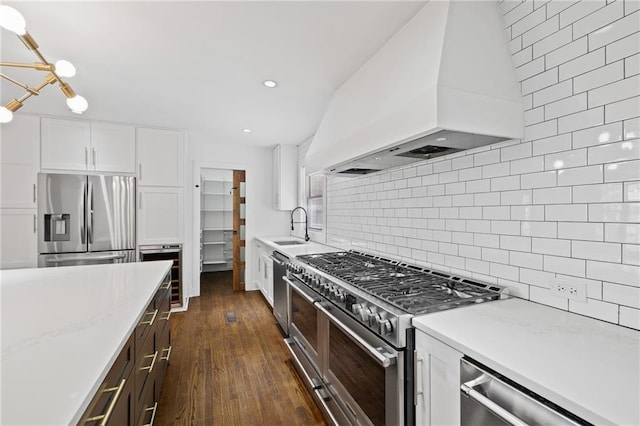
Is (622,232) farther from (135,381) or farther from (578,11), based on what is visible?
(135,381)

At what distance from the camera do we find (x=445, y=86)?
4.29 feet

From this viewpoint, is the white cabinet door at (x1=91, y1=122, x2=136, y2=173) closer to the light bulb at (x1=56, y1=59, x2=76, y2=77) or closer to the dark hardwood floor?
the dark hardwood floor

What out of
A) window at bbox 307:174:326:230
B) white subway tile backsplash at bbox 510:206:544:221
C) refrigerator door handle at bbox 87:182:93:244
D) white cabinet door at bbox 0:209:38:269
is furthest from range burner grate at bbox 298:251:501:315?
white cabinet door at bbox 0:209:38:269

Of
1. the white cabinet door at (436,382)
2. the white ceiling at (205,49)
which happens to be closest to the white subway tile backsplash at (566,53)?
the white ceiling at (205,49)

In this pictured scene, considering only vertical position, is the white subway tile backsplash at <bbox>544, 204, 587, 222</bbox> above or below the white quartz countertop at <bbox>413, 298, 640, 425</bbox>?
above

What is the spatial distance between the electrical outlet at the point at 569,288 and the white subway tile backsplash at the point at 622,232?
222 mm

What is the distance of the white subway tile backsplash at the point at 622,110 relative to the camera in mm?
1086

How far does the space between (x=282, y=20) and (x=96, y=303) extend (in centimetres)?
188

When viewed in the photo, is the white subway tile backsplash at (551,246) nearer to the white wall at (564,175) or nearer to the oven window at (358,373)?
the white wall at (564,175)

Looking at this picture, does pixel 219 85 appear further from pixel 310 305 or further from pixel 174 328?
pixel 174 328

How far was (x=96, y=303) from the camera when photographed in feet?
4.83

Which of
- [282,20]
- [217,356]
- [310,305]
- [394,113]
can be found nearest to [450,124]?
[394,113]

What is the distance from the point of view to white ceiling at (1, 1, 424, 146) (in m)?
1.67

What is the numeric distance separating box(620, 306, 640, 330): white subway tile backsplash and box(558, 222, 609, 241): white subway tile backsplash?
276 millimetres
